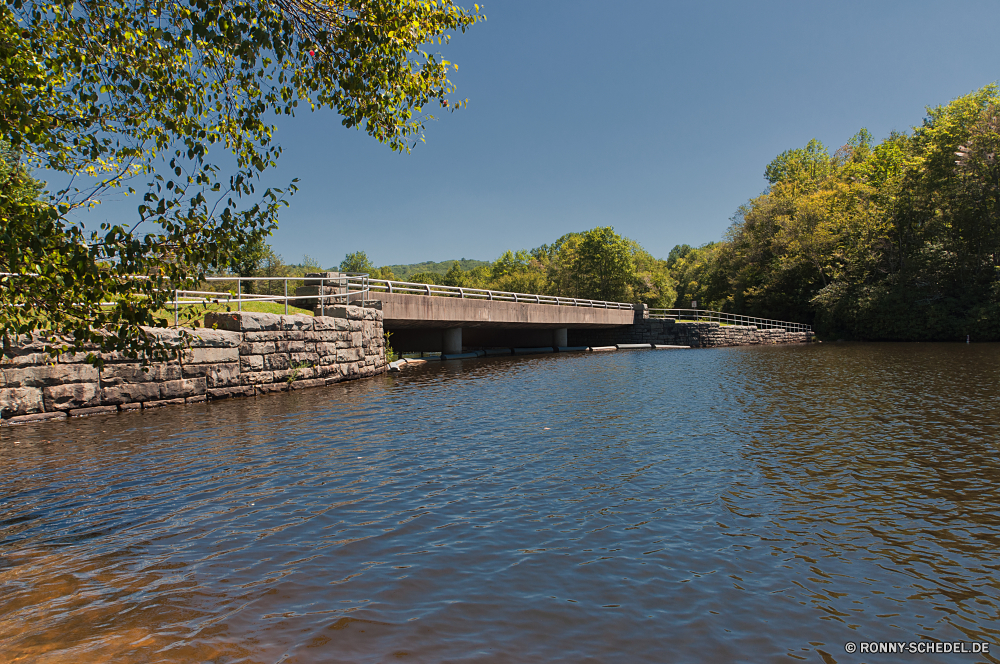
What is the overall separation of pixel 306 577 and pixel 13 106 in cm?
449

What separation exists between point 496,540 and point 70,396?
11034 mm

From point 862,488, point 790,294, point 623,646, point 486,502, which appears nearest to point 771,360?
point 862,488

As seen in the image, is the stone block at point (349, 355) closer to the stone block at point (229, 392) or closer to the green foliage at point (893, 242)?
the stone block at point (229, 392)

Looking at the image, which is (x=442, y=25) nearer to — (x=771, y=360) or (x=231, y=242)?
(x=231, y=242)

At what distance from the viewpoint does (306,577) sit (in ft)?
15.7

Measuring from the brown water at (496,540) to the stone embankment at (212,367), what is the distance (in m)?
1.00

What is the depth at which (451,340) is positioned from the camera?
3142 centimetres

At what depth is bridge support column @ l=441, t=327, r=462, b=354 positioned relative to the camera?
31.3 meters

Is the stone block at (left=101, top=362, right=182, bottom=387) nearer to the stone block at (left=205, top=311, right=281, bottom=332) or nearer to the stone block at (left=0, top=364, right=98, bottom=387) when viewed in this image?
the stone block at (left=0, top=364, right=98, bottom=387)

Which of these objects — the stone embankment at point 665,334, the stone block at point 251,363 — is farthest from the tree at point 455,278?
the stone block at point 251,363

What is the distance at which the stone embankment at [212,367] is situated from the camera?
1148 cm

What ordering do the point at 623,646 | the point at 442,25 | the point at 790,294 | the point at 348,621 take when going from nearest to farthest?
1. the point at 623,646
2. the point at 348,621
3. the point at 442,25
4. the point at 790,294

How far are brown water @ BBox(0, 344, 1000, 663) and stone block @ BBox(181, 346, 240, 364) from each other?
288cm

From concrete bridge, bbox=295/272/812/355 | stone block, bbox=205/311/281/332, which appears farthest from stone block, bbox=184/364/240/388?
concrete bridge, bbox=295/272/812/355
